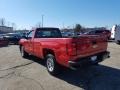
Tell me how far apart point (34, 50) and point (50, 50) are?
210cm

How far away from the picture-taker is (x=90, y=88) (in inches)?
238

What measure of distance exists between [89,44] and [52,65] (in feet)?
5.79

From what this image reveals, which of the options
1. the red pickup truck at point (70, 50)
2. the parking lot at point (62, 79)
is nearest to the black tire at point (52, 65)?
the red pickup truck at point (70, 50)

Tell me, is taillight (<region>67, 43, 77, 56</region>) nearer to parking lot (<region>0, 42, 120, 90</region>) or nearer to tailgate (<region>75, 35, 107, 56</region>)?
tailgate (<region>75, 35, 107, 56</region>)

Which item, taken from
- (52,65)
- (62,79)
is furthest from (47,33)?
(62,79)

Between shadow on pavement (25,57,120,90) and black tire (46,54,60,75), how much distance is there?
0.80 ft

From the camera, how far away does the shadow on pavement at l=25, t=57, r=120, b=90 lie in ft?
20.5

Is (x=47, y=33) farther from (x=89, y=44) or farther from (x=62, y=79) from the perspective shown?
(x=89, y=44)

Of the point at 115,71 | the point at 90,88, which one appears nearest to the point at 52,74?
the point at 90,88

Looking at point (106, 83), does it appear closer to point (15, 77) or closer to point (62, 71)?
point (62, 71)

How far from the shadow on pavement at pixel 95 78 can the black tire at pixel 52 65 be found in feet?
0.80

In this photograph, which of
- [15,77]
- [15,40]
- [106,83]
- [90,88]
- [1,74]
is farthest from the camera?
[15,40]

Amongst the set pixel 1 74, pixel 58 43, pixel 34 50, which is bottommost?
pixel 1 74

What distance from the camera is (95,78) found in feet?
23.4
